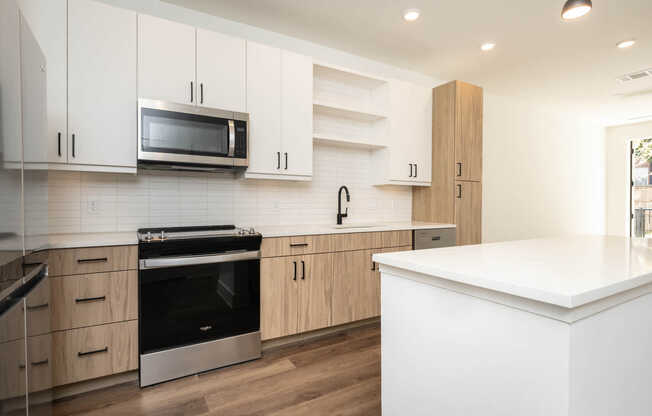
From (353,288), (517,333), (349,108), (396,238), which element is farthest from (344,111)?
(517,333)

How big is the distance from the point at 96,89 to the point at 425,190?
10.7ft

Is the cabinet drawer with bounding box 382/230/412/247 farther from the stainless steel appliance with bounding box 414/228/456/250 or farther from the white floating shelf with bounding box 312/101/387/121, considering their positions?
the white floating shelf with bounding box 312/101/387/121

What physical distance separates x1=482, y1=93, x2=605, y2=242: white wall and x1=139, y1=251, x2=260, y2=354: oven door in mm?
3744

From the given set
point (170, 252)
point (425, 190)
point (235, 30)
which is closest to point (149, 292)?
point (170, 252)

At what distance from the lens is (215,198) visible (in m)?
2.87

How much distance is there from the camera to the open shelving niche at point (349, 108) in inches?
129

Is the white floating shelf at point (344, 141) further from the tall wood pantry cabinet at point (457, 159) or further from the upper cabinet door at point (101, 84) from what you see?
the upper cabinet door at point (101, 84)

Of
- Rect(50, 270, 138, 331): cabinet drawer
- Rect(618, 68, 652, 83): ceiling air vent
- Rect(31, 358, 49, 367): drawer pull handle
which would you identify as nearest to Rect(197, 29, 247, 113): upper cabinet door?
Rect(50, 270, 138, 331): cabinet drawer

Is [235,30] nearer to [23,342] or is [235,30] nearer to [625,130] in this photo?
[23,342]

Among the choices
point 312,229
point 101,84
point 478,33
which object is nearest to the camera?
point 101,84

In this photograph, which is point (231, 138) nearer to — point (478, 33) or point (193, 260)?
point (193, 260)

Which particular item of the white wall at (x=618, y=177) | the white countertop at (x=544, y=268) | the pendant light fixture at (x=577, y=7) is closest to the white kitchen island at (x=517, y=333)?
the white countertop at (x=544, y=268)

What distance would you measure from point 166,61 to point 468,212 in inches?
127

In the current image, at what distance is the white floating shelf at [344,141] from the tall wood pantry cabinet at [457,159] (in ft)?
2.42
